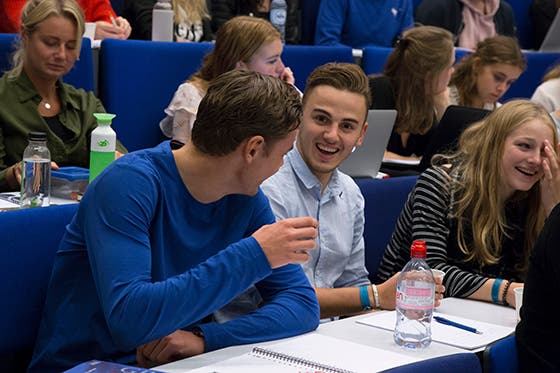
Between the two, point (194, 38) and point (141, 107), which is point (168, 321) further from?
point (194, 38)

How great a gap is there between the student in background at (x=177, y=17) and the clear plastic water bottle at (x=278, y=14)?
60 centimetres

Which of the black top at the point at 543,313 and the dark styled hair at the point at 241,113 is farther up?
the dark styled hair at the point at 241,113

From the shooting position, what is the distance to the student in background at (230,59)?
14.0 feet

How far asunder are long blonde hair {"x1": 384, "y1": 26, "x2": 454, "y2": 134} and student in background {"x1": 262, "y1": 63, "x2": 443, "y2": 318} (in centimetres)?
220

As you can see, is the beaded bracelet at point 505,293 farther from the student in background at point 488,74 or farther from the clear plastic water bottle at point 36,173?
the student in background at point 488,74

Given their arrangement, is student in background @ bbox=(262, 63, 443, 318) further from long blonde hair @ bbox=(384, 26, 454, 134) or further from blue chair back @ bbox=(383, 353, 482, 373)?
long blonde hair @ bbox=(384, 26, 454, 134)

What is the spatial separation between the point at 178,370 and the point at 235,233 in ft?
1.30

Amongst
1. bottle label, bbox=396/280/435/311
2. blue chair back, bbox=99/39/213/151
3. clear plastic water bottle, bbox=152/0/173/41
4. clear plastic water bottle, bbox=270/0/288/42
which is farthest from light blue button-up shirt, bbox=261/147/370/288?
clear plastic water bottle, bbox=270/0/288/42

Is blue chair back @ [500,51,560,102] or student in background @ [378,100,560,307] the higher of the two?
student in background @ [378,100,560,307]

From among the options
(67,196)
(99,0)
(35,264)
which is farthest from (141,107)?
(35,264)

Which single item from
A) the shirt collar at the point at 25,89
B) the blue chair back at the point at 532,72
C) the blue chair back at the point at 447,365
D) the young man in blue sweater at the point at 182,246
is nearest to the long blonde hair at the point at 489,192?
the young man in blue sweater at the point at 182,246

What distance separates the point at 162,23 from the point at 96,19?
15.5 inches

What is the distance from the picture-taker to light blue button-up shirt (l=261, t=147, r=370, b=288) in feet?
8.61

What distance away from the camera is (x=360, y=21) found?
6.33 metres
